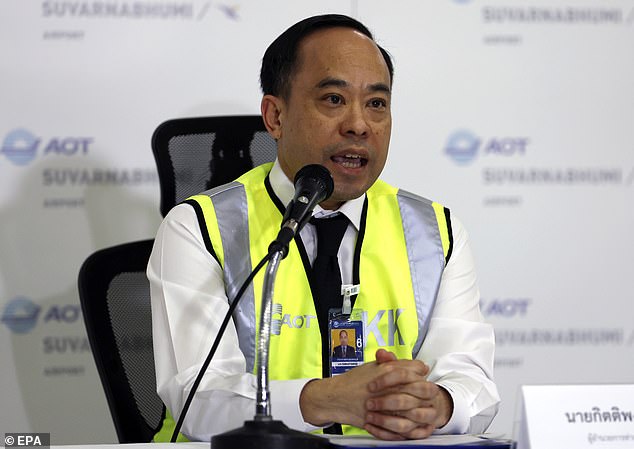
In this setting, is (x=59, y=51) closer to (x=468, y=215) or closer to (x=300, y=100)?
(x=300, y=100)

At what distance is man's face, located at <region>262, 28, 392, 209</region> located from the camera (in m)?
2.08

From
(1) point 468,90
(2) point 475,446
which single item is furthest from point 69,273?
(2) point 475,446

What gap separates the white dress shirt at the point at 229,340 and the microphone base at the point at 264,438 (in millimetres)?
470

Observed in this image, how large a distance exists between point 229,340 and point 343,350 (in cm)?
25

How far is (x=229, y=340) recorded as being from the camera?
1.94 metres

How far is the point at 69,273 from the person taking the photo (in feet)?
9.96

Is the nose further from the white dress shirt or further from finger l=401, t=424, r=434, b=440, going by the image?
finger l=401, t=424, r=434, b=440

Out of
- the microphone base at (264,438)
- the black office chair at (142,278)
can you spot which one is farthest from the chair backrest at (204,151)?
the microphone base at (264,438)

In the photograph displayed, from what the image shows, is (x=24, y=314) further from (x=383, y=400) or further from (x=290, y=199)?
(x=383, y=400)

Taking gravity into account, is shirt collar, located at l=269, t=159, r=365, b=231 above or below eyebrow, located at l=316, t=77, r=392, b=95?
below

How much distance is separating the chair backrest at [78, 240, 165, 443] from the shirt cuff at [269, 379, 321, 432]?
50cm

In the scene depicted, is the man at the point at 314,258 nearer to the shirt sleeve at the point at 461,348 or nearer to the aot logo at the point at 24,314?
the shirt sleeve at the point at 461,348

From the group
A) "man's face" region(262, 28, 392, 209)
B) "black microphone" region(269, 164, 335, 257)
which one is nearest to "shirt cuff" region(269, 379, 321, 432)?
"black microphone" region(269, 164, 335, 257)

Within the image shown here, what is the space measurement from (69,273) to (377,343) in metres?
1.34
